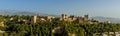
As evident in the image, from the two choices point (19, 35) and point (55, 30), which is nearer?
point (19, 35)

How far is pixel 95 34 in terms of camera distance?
2545 cm

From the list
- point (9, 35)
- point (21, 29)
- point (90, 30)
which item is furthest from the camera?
point (90, 30)

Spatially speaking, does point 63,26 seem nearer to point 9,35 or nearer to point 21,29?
point 21,29

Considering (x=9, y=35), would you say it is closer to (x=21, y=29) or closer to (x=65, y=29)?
(x=21, y=29)

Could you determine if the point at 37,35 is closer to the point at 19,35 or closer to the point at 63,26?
the point at 19,35

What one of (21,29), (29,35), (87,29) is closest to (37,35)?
(29,35)

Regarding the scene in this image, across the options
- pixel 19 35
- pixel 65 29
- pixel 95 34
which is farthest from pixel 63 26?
pixel 19 35

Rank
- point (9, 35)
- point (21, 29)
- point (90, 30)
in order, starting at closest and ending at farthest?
1. point (9, 35)
2. point (21, 29)
3. point (90, 30)

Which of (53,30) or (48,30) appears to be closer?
(48,30)

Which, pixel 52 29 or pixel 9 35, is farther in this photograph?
pixel 52 29

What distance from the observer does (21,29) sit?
78.9ft

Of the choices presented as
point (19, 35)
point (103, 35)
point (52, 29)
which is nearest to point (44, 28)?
point (52, 29)

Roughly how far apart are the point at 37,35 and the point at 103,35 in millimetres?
Result: 5127

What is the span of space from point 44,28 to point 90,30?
392 centimetres
